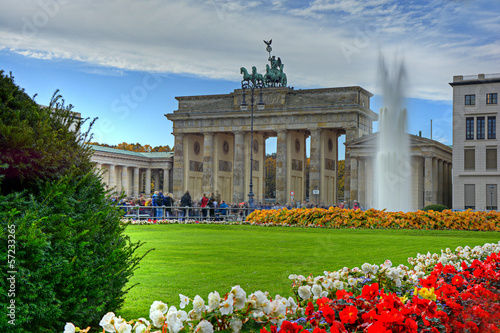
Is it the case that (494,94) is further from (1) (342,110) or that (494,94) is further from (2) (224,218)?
(2) (224,218)

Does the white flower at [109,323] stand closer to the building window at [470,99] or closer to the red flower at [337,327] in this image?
the red flower at [337,327]

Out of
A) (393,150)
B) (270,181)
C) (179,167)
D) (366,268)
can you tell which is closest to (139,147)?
(270,181)

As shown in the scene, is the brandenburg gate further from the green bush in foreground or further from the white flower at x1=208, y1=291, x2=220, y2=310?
the white flower at x1=208, y1=291, x2=220, y2=310

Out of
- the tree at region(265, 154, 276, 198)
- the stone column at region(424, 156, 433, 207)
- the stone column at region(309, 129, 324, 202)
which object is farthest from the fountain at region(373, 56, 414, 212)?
the tree at region(265, 154, 276, 198)

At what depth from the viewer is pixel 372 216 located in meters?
29.6

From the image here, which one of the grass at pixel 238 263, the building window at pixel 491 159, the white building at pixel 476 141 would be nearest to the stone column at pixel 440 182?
the white building at pixel 476 141

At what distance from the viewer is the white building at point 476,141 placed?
66.5 meters

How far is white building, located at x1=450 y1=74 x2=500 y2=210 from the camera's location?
6650cm

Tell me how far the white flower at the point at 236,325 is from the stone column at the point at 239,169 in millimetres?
83231

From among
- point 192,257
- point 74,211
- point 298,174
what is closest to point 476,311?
point 74,211

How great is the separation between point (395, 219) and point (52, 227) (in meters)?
25.0

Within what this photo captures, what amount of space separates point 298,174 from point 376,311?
3411 inches

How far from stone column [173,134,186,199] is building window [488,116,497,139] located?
4718 centimetres

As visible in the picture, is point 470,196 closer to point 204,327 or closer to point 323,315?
point 323,315
